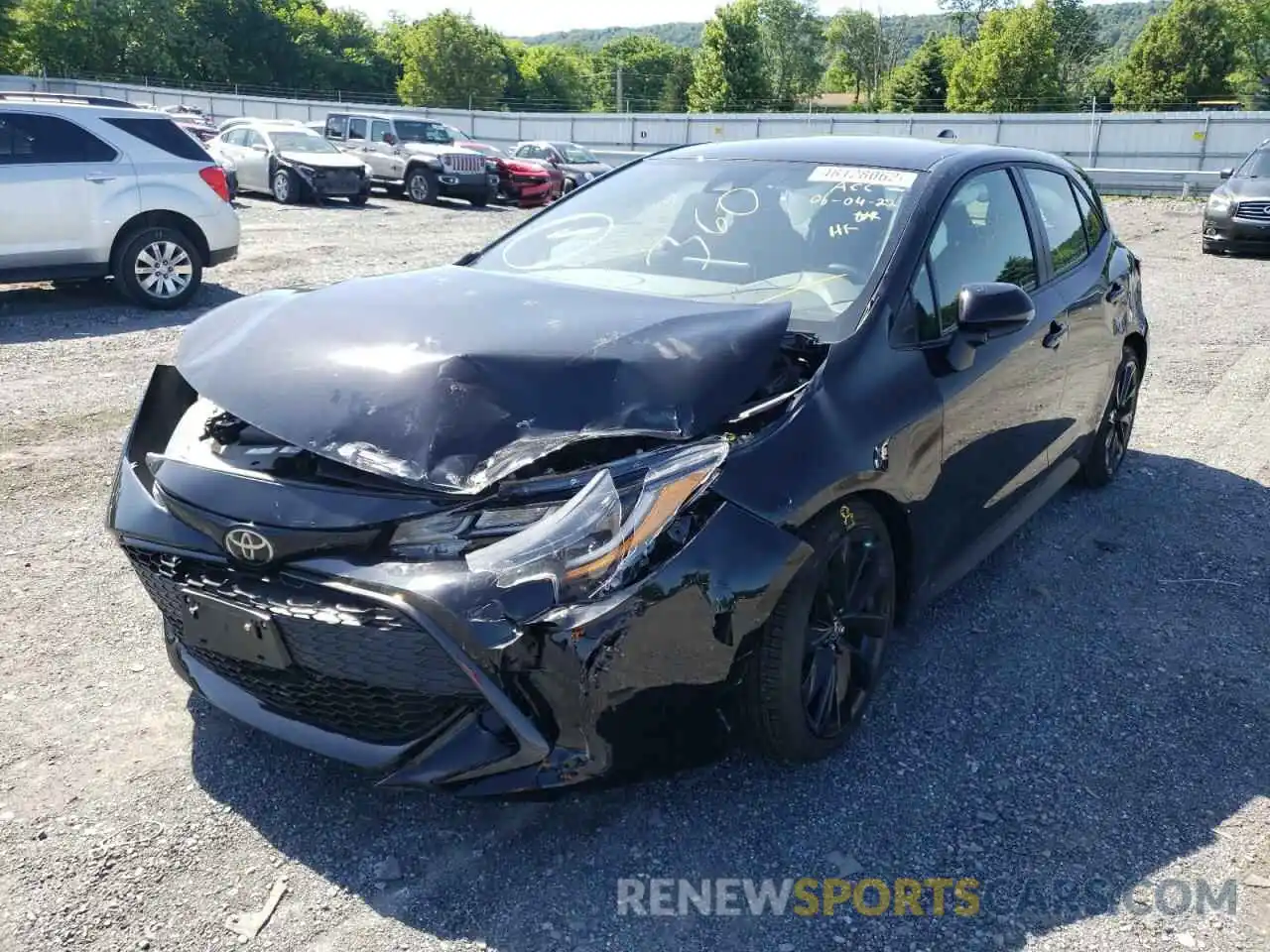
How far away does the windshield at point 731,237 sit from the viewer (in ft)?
11.3

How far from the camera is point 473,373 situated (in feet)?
8.66

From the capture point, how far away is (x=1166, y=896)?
256 cm

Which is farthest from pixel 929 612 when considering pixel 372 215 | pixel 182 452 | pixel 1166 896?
pixel 372 215

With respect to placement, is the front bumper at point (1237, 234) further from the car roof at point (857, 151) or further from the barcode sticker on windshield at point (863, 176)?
the barcode sticker on windshield at point (863, 176)

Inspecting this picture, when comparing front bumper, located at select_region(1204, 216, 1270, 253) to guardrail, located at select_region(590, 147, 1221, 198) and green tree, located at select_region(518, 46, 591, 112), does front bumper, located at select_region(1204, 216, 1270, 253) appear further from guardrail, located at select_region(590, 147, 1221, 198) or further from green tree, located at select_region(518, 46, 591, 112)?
green tree, located at select_region(518, 46, 591, 112)

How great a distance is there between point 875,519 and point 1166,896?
119 centimetres

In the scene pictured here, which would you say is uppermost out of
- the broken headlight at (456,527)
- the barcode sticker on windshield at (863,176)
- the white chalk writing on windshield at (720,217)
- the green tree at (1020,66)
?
the green tree at (1020,66)

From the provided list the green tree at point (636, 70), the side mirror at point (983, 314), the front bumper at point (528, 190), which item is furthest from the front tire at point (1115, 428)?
the green tree at point (636, 70)

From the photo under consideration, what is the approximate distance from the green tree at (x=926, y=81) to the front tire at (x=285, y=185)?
2492 inches

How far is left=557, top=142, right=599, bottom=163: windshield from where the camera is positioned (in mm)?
25188

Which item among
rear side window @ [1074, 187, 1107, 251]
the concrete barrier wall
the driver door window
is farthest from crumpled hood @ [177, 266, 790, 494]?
the concrete barrier wall

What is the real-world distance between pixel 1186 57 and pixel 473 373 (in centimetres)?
7436

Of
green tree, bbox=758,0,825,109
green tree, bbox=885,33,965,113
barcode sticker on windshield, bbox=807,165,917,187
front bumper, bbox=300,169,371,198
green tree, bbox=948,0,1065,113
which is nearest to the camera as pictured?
barcode sticker on windshield, bbox=807,165,917,187

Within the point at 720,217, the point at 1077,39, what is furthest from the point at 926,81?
the point at 720,217
